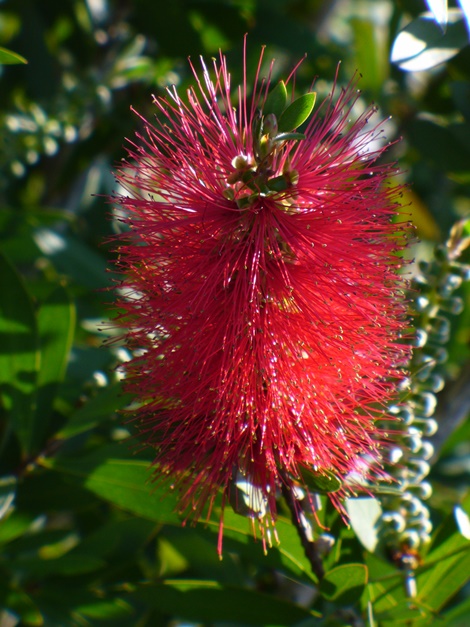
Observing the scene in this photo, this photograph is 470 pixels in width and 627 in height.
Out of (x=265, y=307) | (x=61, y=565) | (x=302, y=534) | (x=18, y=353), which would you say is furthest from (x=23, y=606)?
(x=265, y=307)

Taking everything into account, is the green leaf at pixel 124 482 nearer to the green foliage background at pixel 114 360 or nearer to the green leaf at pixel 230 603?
the green foliage background at pixel 114 360

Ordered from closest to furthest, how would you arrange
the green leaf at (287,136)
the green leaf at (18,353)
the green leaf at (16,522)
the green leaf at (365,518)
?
the green leaf at (287,136), the green leaf at (365,518), the green leaf at (18,353), the green leaf at (16,522)

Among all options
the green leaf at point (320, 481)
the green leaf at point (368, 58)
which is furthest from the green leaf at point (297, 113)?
the green leaf at point (368, 58)

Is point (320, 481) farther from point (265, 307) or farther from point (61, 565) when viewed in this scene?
point (61, 565)

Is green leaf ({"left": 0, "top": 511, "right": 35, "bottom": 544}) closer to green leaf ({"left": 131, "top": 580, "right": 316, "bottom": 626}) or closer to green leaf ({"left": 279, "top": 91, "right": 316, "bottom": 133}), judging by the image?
green leaf ({"left": 131, "top": 580, "right": 316, "bottom": 626})

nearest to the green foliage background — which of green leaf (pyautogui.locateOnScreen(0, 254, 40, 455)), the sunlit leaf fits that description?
green leaf (pyautogui.locateOnScreen(0, 254, 40, 455))

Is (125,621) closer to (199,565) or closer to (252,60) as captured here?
(199,565)
